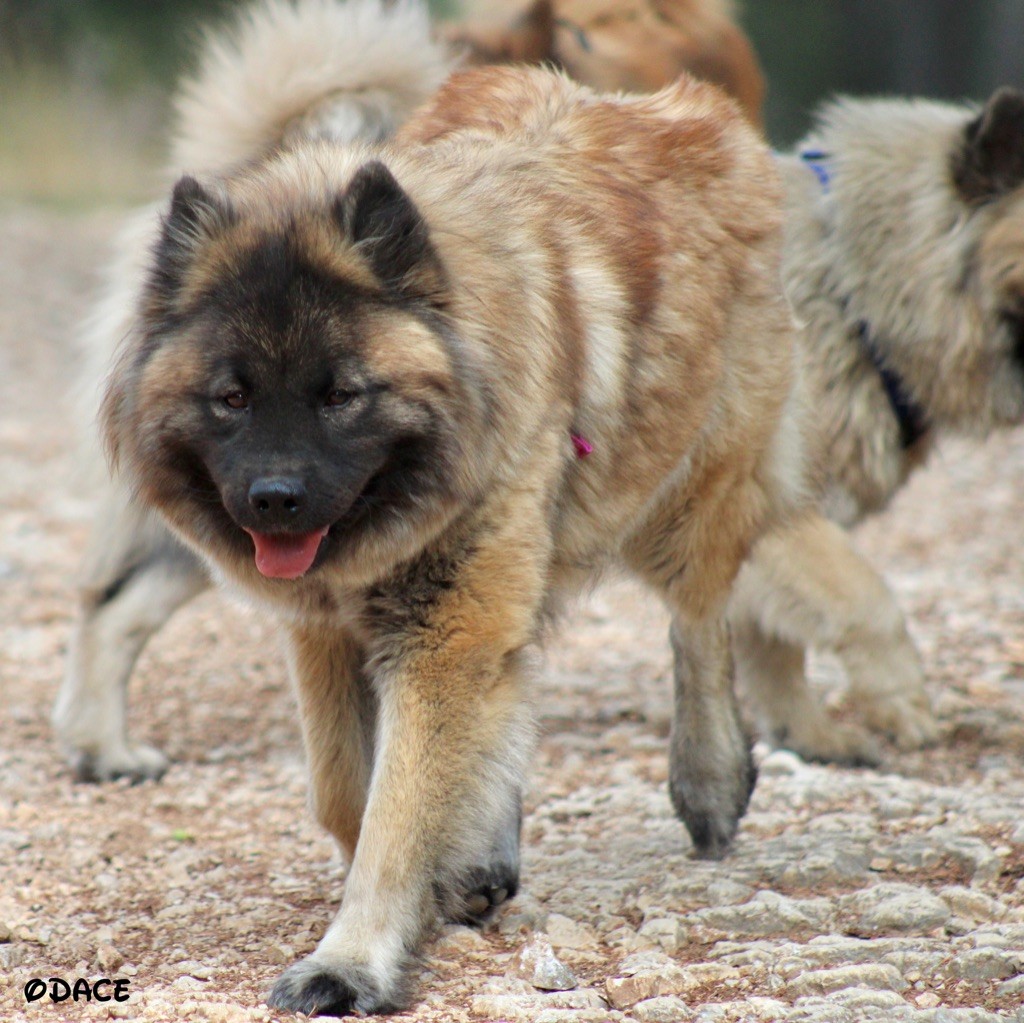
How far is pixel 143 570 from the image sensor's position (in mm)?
4625

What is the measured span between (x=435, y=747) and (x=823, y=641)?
2221 millimetres

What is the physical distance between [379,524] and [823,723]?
239cm

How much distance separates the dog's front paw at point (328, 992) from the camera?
2.64 metres

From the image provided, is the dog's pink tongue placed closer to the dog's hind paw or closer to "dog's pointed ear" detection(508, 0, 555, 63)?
the dog's hind paw

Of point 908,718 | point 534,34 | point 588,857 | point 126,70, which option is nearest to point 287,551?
point 588,857

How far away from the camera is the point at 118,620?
15.1 ft

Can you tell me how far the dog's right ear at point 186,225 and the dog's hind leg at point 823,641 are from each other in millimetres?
2411

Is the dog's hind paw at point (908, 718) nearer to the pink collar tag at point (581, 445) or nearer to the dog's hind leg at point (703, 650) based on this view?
Answer: the dog's hind leg at point (703, 650)

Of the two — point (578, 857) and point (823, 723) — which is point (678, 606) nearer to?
point (578, 857)

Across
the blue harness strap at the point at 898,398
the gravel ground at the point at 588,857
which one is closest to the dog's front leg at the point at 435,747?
the gravel ground at the point at 588,857

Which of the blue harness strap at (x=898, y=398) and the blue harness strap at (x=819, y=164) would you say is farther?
the blue harness strap at (x=819, y=164)

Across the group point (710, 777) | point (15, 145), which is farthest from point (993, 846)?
point (15, 145)

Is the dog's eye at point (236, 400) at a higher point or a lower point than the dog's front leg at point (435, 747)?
higher

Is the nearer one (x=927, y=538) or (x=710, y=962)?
(x=710, y=962)
